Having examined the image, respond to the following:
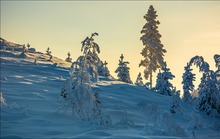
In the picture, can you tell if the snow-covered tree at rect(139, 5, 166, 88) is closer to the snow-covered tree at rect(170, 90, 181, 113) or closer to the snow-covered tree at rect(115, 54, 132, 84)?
the snow-covered tree at rect(115, 54, 132, 84)

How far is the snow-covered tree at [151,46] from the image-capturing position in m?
39.6

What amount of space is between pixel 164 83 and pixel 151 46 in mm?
11924

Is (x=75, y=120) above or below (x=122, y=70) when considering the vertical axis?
below

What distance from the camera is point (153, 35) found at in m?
39.9

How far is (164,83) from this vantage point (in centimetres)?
2825

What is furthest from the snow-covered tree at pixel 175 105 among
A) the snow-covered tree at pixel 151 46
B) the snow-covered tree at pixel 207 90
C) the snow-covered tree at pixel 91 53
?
the snow-covered tree at pixel 151 46

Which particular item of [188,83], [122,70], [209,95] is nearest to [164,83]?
[188,83]

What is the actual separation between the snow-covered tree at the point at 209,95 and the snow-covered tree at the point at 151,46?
912 inches

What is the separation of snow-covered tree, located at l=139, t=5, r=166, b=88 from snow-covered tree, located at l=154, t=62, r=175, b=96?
33.8 ft

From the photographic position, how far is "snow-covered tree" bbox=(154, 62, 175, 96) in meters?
27.8

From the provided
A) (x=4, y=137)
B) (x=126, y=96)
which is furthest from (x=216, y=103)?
(x=4, y=137)

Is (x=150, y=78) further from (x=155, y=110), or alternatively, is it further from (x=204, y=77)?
(x=155, y=110)

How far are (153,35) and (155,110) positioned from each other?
101 feet

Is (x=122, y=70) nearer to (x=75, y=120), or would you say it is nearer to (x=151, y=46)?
(x=151, y=46)
